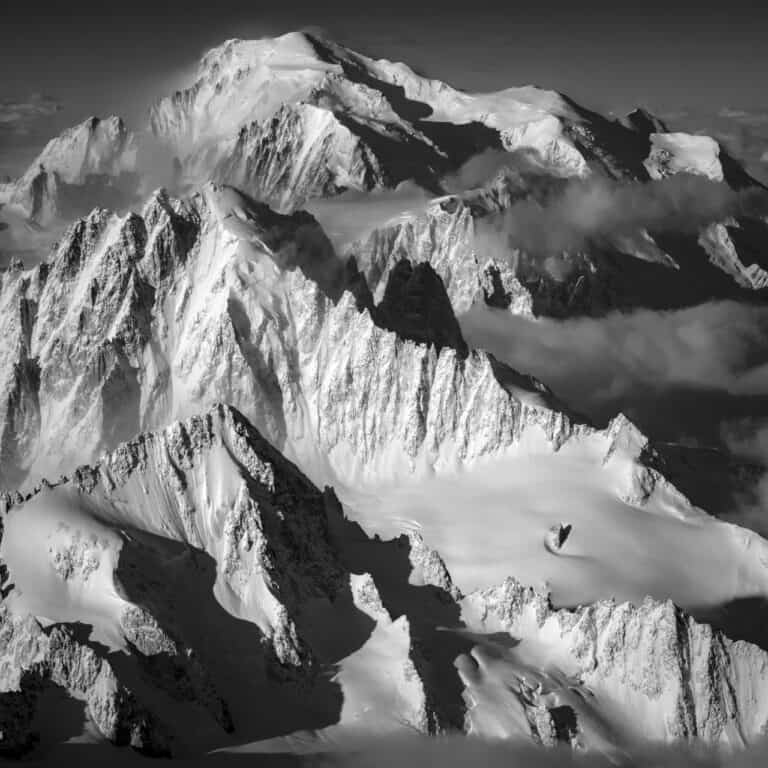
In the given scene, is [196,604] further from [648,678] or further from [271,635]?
[648,678]

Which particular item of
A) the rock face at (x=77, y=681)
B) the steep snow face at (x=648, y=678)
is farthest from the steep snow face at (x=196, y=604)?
the steep snow face at (x=648, y=678)

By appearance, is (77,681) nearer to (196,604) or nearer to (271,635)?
Result: (196,604)

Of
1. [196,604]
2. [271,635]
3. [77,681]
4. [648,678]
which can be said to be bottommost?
[648,678]

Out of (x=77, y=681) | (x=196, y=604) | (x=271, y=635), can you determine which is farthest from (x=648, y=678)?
(x=77, y=681)

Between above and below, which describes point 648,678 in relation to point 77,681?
below

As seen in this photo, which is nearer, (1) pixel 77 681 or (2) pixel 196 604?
(1) pixel 77 681

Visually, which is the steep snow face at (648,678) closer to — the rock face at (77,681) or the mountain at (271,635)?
the mountain at (271,635)

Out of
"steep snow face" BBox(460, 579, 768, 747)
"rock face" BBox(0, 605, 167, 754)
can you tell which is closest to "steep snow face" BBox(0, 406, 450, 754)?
"rock face" BBox(0, 605, 167, 754)

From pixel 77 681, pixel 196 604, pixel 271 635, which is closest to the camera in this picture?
pixel 77 681

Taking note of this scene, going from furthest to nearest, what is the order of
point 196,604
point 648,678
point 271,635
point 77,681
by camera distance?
point 648,678, point 196,604, point 271,635, point 77,681
